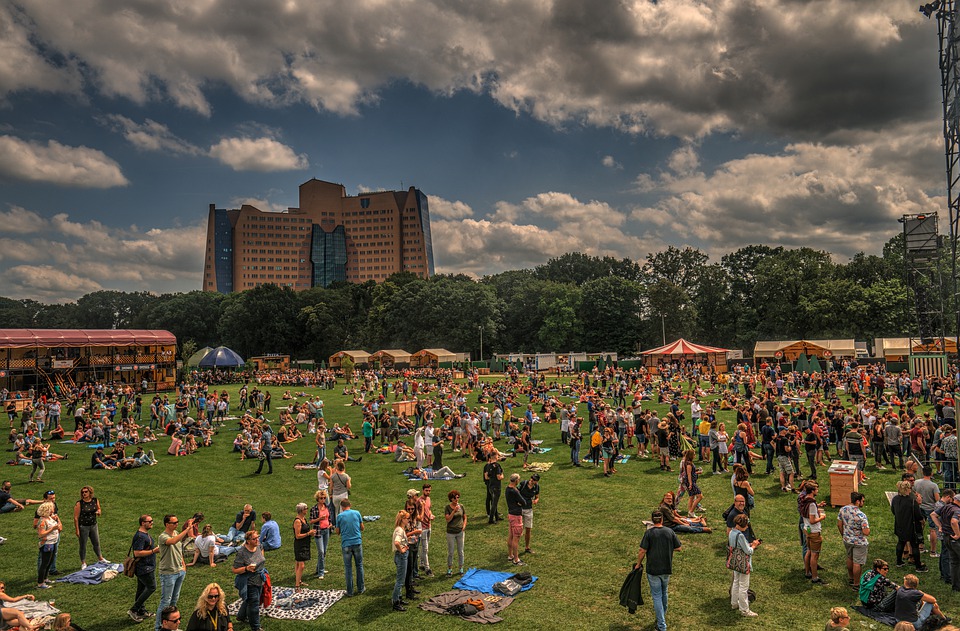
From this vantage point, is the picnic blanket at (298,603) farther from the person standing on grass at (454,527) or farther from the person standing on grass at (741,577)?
the person standing on grass at (741,577)

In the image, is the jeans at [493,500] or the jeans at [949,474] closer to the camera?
the jeans at [493,500]

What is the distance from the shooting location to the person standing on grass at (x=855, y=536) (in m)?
9.27

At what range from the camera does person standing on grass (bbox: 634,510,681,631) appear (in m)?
7.83

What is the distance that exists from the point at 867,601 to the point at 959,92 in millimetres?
17895

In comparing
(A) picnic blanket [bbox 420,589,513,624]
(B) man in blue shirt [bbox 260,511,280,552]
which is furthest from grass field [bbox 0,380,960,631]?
(B) man in blue shirt [bbox 260,511,280,552]

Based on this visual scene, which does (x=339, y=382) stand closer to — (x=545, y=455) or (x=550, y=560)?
(x=545, y=455)

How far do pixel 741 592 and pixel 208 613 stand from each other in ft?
23.5

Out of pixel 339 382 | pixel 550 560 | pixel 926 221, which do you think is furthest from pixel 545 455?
pixel 339 382

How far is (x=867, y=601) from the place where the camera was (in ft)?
28.4

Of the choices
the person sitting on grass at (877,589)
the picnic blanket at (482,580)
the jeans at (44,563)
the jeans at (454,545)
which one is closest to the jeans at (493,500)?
the picnic blanket at (482,580)

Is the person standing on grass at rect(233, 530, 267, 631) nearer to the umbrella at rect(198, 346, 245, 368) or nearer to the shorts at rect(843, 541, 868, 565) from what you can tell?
the shorts at rect(843, 541, 868, 565)

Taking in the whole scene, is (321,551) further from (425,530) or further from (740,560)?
(740,560)

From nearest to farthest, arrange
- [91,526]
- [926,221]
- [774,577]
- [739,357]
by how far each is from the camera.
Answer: [774,577] < [91,526] < [926,221] < [739,357]

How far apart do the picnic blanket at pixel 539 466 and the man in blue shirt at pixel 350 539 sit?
9415 millimetres
